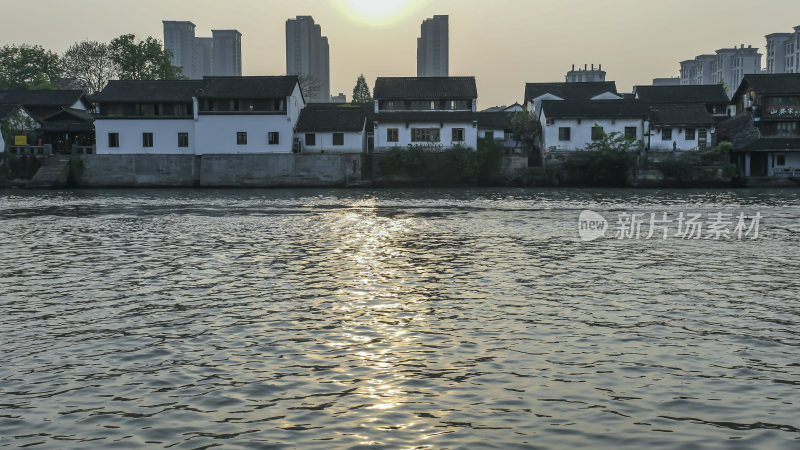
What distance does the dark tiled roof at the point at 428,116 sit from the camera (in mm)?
73750

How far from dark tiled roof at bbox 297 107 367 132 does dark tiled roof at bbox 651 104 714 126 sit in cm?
3006

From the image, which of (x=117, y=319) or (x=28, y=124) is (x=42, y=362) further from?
(x=28, y=124)

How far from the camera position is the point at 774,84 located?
249 feet

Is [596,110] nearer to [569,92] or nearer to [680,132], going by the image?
[680,132]

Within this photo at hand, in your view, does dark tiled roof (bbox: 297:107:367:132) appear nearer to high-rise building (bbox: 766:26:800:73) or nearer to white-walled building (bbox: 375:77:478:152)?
white-walled building (bbox: 375:77:478:152)

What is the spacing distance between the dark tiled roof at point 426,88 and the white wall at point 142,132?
1998 cm

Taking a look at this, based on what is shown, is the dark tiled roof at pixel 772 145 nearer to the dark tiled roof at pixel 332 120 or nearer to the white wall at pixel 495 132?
the white wall at pixel 495 132

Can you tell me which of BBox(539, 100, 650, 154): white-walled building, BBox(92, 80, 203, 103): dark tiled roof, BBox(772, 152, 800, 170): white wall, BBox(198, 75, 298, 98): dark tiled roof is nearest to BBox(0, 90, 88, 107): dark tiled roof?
BBox(92, 80, 203, 103): dark tiled roof

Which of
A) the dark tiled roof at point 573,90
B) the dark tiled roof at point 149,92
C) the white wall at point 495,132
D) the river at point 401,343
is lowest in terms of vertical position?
the river at point 401,343

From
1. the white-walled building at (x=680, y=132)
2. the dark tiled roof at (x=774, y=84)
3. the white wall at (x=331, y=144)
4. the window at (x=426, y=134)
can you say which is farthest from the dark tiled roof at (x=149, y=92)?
the dark tiled roof at (x=774, y=84)

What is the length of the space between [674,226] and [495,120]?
53.9 meters

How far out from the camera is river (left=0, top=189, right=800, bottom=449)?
30.8 ft

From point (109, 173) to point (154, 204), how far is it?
2258 centimetres

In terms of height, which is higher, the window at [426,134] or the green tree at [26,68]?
the green tree at [26,68]
